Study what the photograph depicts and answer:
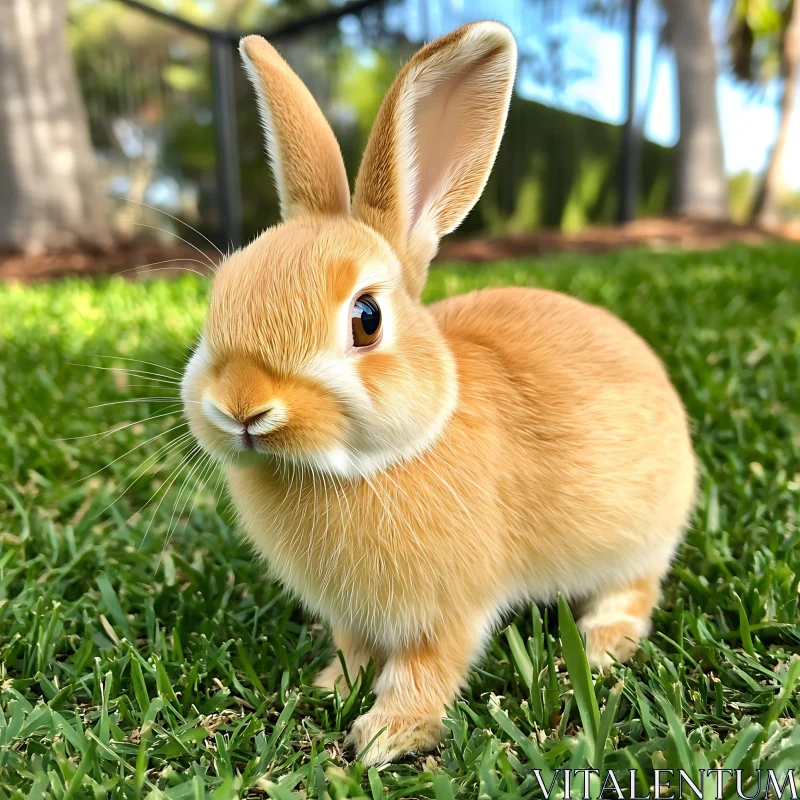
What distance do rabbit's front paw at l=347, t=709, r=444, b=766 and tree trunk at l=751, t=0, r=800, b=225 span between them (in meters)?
12.9

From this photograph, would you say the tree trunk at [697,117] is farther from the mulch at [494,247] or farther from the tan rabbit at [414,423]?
the tan rabbit at [414,423]

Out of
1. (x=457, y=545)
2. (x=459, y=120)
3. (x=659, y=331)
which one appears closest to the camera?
(x=457, y=545)

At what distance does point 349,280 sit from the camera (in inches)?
45.3

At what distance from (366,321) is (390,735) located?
71cm

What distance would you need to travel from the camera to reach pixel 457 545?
129cm

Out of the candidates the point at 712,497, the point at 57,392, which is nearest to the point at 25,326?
the point at 57,392

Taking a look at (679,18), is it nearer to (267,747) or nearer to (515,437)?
(515,437)

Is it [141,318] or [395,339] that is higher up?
[395,339]

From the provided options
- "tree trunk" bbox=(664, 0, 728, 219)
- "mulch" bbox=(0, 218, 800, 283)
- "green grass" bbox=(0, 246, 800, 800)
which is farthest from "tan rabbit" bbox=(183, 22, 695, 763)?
"tree trunk" bbox=(664, 0, 728, 219)

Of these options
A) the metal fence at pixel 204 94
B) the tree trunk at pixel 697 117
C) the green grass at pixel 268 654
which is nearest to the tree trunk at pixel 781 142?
the tree trunk at pixel 697 117

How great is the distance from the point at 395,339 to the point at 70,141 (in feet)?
22.0

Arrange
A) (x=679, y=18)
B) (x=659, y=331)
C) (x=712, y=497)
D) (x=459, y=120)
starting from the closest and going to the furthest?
(x=459, y=120), (x=712, y=497), (x=659, y=331), (x=679, y=18)

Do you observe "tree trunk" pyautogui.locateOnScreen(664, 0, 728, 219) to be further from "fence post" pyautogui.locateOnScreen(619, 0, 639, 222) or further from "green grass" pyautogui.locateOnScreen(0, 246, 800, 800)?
A: "green grass" pyautogui.locateOnScreen(0, 246, 800, 800)

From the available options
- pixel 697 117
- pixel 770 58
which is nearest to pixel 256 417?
pixel 697 117
